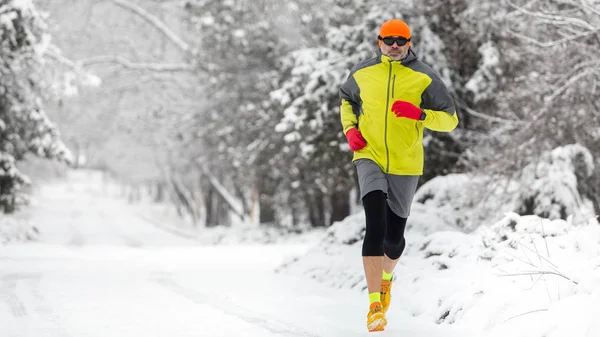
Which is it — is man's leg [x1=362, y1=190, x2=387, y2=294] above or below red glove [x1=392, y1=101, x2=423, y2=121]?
below

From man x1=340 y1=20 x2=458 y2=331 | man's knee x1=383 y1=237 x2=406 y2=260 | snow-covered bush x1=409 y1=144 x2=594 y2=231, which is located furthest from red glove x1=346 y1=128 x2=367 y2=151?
snow-covered bush x1=409 y1=144 x2=594 y2=231

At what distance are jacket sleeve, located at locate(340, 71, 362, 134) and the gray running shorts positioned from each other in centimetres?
27

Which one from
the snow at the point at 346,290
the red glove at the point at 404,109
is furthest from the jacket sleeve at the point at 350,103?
the snow at the point at 346,290

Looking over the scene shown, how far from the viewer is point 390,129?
5211 mm

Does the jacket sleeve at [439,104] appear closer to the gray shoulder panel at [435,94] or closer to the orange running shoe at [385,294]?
the gray shoulder panel at [435,94]

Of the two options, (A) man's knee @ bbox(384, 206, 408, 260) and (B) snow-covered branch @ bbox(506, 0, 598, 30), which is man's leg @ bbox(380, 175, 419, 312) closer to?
(A) man's knee @ bbox(384, 206, 408, 260)

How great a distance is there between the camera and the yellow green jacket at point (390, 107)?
5.20 m

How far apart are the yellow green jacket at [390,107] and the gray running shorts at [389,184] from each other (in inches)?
1.9

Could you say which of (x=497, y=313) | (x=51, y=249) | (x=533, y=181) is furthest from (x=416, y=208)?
(x=51, y=249)

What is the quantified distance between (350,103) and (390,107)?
36 cm

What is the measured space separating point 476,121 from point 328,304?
28.7ft

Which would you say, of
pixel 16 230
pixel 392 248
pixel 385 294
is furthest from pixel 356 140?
pixel 16 230

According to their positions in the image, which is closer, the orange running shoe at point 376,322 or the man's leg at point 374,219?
the orange running shoe at point 376,322

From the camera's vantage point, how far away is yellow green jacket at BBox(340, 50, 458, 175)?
5.20 m
